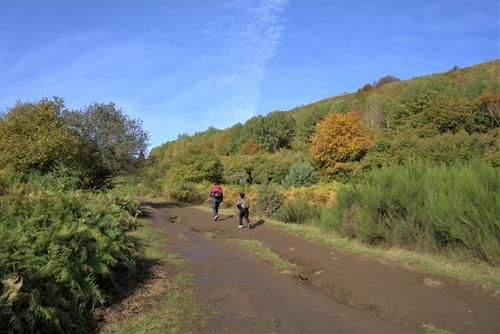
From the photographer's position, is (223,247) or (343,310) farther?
(223,247)

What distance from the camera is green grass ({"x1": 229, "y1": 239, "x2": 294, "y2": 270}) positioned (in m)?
11.5

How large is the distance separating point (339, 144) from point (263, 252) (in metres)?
42.4

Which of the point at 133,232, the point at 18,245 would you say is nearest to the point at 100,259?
the point at 18,245

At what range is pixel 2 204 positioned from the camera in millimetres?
7863

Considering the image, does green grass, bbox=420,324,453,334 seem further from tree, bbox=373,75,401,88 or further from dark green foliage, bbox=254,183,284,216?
tree, bbox=373,75,401,88

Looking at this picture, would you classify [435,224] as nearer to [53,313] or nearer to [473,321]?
[473,321]

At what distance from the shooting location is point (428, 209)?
11906mm

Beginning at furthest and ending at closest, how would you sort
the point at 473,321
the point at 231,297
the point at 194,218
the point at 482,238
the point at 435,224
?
the point at 194,218 → the point at 435,224 → the point at 482,238 → the point at 231,297 → the point at 473,321

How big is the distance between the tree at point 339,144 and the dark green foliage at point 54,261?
45999mm

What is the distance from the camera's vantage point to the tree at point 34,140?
21438 mm

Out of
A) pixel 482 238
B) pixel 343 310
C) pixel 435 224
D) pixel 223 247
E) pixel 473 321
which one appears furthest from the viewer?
pixel 223 247

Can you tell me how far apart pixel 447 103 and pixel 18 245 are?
174ft

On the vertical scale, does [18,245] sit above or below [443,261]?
above

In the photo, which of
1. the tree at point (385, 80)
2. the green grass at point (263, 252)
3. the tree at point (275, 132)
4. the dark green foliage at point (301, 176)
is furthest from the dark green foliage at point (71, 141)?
the tree at point (385, 80)
